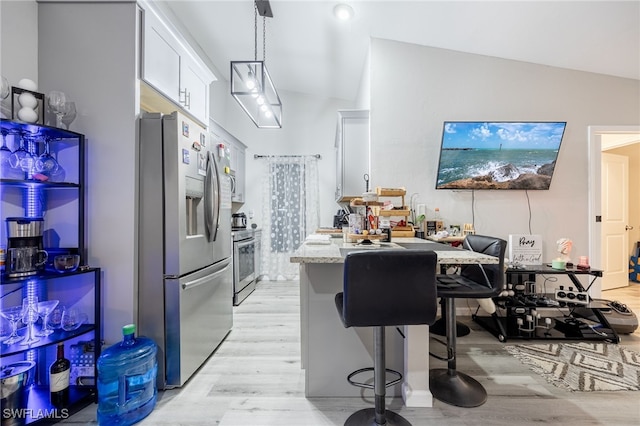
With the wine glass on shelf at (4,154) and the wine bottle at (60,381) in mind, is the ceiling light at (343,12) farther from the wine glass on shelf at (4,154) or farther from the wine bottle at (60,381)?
the wine bottle at (60,381)

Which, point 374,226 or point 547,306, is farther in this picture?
point 547,306

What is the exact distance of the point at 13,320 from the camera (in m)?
1.46

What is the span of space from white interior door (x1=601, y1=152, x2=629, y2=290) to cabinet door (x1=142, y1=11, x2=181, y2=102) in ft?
19.0

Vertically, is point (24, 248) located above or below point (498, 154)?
below

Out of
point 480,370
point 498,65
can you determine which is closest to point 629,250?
point 498,65

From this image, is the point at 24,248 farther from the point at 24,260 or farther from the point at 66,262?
the point at 66,262

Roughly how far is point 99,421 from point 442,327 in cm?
269

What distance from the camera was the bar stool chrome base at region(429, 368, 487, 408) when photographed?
5.44 ft

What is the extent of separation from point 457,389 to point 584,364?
125 cm

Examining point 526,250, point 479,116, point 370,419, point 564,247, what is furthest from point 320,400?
point 479,116

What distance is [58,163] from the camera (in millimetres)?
1715

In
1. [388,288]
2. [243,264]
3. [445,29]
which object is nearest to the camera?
[388,288]

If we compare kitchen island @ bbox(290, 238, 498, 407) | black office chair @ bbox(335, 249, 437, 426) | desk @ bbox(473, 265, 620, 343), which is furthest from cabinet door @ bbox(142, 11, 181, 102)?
desk @ bbox(473, 265, 620, 343)

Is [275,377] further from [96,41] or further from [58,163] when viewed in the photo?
[96,41]
